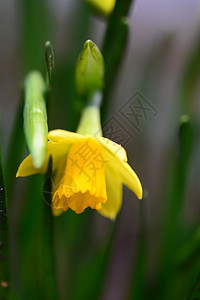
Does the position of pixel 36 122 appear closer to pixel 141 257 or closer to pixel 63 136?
pixel 63 136

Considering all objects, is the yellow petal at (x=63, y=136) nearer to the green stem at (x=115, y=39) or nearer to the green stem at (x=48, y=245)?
the green stem at (x=48, y=245)

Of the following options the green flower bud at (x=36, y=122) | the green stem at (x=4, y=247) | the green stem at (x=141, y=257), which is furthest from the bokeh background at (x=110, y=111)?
the green stem at (x=4, y=247)

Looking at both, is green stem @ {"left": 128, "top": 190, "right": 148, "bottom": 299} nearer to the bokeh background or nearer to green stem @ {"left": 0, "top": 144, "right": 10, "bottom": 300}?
the bokeh background

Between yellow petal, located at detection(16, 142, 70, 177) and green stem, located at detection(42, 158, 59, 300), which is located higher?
yellow petal, located at detection(16, 142, 70, 177)

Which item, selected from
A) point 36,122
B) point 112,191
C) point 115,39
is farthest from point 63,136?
point 115,39

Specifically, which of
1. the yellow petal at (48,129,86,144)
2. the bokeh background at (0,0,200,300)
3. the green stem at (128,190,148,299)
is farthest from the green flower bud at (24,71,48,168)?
the green stem at (128,190,148,299)

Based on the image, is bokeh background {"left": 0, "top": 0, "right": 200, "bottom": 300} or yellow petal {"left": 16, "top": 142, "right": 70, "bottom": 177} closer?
yellow petal {"left": 16, "top": 142, "right": 70, "bottom": 177}

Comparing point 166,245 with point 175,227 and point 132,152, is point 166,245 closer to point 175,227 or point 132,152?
point 175,227

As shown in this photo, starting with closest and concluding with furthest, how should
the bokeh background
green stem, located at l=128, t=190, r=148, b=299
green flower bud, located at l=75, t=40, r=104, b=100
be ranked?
green flower bud, located at l=75, t=40, r=104, b=100
green stem, located at l=128, t=190, r=148, b=299
the bokeh background
